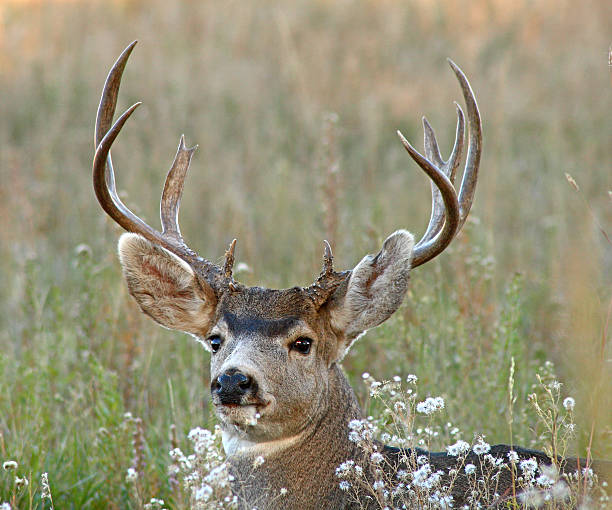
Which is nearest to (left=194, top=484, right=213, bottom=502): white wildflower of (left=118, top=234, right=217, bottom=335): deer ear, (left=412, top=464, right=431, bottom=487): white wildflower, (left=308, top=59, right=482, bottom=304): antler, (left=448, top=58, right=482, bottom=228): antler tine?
(left=412, top=464, right=431, bottom=487): white wildflower

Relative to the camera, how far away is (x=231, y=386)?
379 cm

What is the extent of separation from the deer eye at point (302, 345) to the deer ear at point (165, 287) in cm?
51

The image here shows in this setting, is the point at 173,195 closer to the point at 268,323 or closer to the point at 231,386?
the point at 268,323

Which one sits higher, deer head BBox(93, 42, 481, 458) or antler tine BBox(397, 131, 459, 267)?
antler tine BBox(397, 131, 459, 267)

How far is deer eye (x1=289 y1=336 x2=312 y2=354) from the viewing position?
4.20 metres

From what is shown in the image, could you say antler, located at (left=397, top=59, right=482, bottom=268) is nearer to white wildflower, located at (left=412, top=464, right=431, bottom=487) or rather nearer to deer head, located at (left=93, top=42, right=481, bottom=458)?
deer head, located at (left=93, top=42, right=481, bottom=458)

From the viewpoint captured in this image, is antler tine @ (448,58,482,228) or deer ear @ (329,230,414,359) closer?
deer ear @ (329,230,414,359)

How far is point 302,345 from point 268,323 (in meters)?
0.18

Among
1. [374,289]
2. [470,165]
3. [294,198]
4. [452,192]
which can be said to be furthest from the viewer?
[294,198]

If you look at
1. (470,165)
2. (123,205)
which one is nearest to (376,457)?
(470,165)

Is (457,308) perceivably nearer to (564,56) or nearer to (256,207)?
(256,207)

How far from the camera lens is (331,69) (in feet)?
47.1

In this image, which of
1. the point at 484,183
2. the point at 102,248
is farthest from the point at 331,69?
the point at 102,248

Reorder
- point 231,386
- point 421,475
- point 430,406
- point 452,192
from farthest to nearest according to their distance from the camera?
point 452,192, point 231,386, point 430,406, point 421,475
